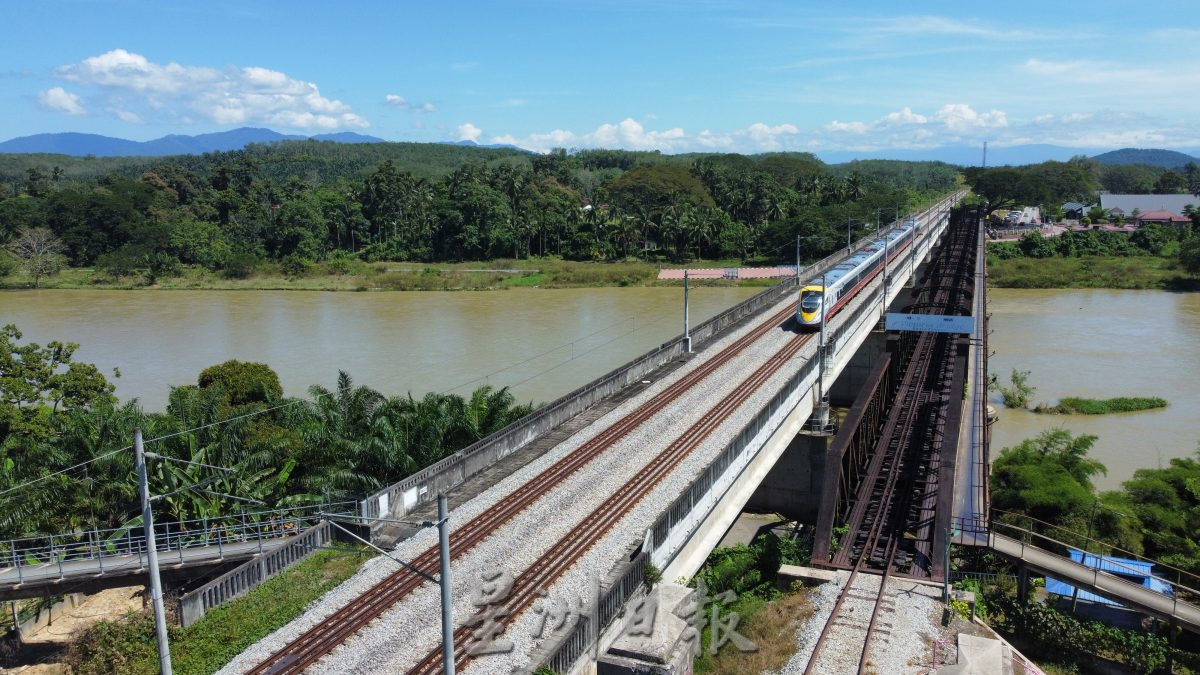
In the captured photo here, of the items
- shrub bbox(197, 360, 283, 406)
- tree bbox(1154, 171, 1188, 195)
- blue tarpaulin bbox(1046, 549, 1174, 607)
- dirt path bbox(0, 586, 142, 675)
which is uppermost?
tree bbox(1154, 171, 1188, 195)

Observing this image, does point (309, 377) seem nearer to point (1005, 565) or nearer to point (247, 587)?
point (247, 587)

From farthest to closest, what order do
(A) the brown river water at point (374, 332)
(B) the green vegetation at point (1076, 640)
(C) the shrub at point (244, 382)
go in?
(A) the brown river water at point (374, 332) < (C) the shrub at point (244, 382) < (B) the green vegetation at point (1076, 640)

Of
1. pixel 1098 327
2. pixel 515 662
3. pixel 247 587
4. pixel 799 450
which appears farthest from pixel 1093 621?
pixel 1098 327

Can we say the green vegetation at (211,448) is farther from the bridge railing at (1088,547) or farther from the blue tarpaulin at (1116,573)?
the blue tarpaulin at (1116,573)

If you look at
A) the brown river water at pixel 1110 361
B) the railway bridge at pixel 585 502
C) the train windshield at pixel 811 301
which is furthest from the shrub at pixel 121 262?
the brown river water at pixel 1110 361

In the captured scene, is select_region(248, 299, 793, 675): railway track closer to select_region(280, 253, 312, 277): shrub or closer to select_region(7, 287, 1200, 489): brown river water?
select_region(7, 287, 1200, 489): brown river water

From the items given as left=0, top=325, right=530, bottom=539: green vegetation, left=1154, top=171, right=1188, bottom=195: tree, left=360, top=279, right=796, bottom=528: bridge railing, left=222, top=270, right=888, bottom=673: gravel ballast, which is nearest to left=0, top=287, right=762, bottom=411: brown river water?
left=360, top=279, right=796, bottom=528: bridge railing
